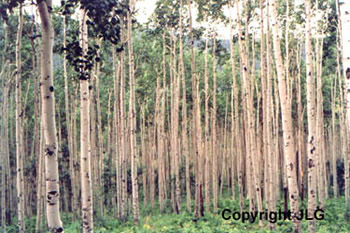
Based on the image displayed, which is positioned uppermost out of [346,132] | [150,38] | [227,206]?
[150,38]

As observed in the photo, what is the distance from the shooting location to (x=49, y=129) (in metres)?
4.95

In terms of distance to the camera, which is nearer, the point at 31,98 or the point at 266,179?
the point at 266,179

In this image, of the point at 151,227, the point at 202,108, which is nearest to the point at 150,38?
the point at 202,108

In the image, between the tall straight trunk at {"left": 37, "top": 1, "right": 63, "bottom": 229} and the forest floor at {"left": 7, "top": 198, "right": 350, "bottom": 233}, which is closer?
the tall straight trunk at {"left": 37, "top": 1, "right": 63, "bottom": 229}

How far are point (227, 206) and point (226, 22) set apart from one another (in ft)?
25.9

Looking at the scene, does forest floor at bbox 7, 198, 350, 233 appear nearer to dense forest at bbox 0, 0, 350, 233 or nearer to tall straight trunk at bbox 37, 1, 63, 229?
dense forest at bbox 0, 0, 350, 233

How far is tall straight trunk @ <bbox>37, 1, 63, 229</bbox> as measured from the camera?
4832mm

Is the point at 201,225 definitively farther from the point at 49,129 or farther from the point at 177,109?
the point at 49,129

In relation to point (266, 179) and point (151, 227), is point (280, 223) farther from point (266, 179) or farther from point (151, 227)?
point (151, 227)

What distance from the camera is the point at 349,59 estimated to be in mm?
4781

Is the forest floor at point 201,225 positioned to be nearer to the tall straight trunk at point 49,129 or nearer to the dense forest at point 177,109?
the dense forest at point 177,109

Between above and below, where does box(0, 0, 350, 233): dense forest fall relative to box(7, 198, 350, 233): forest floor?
above

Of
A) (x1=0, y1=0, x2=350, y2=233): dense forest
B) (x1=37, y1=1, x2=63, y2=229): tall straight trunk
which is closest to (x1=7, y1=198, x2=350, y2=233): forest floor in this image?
(x1=0, y1=0, x2=350, y2=233): dense forest

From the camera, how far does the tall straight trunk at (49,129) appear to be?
4832 mm
